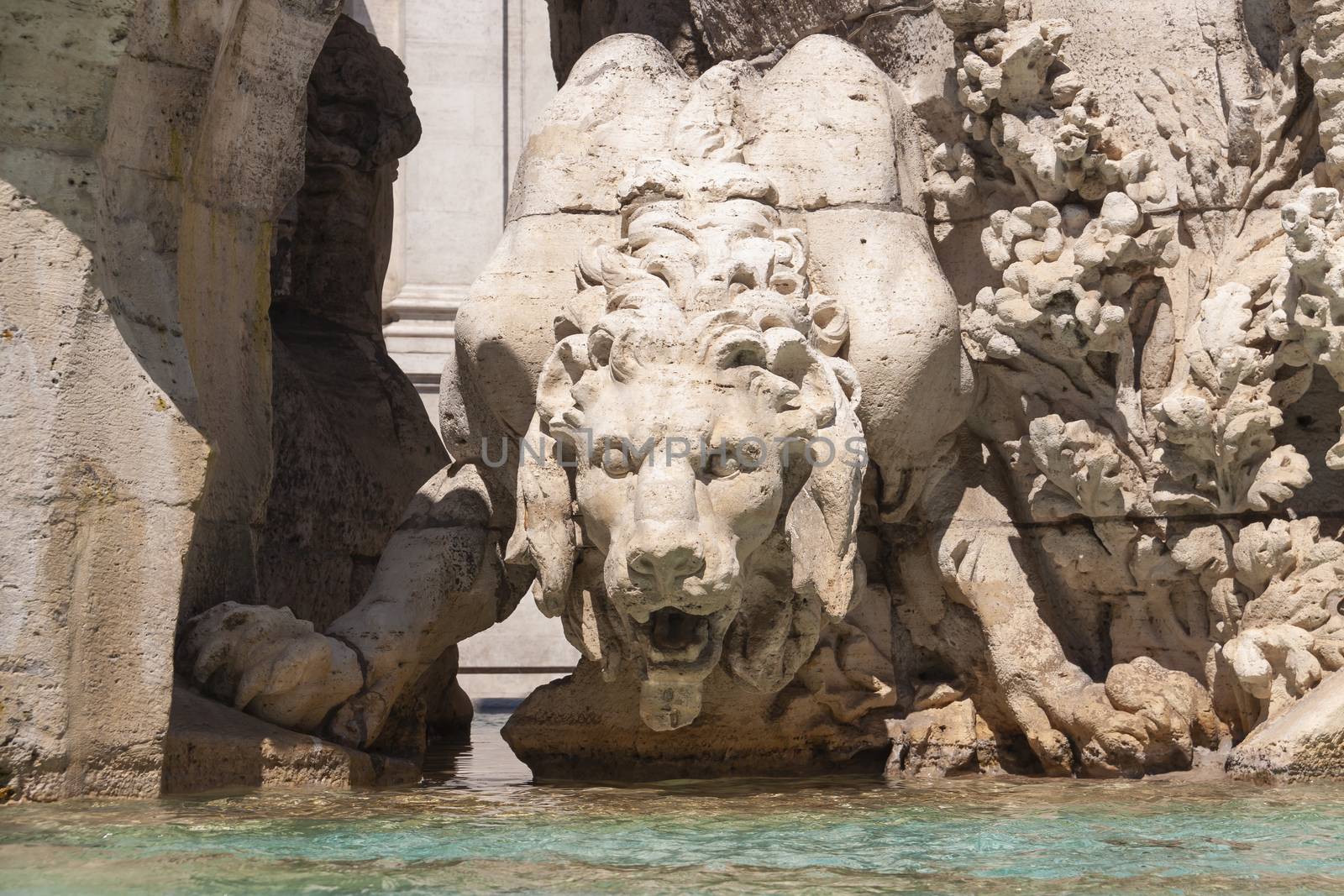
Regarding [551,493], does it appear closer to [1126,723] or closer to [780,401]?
[780,401]

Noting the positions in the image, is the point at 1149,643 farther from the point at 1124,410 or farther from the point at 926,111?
the point at 926,111

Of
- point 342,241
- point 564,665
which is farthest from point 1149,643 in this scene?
point 564,665

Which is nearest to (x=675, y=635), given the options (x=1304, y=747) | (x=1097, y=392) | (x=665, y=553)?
(x=665, y=553)

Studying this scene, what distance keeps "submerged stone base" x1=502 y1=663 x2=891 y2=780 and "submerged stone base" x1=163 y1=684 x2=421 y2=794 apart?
636 millimetres

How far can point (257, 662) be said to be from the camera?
5.85m

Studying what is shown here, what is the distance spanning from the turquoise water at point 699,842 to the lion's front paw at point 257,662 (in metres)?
0.50

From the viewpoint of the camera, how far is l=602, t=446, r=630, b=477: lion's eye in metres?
4.88

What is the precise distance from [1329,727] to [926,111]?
2376 mm

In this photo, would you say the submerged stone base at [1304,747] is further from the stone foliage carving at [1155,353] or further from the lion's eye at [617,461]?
the lion's eye at [617,461]

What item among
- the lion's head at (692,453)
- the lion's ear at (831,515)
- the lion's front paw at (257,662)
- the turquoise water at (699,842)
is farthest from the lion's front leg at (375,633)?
the lion's ear at (831,515)

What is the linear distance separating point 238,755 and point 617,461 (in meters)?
1.51

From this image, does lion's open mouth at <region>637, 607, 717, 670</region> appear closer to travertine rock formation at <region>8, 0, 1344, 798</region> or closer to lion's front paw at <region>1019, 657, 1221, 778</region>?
travertine rock formation at <region>8, 0, 1344, 798</region>

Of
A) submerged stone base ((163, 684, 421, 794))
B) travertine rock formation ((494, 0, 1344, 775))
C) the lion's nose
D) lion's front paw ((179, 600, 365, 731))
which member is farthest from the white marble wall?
the lion's nose

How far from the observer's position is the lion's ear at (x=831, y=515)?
17.4ft
